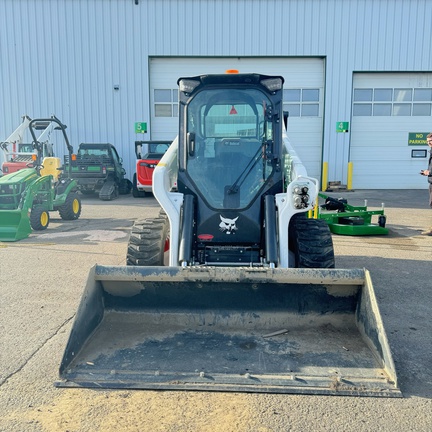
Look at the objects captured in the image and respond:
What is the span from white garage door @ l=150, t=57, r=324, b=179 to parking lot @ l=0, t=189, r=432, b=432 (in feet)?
39.9

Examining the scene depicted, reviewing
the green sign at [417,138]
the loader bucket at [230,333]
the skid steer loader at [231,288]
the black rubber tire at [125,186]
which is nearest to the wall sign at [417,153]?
the green sign at [417,138]

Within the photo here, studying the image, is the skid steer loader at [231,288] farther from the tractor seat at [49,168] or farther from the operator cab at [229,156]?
the tractor seat at [49,168]

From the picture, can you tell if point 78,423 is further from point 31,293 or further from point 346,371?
point 31,293

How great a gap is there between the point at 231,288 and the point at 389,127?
1742cm

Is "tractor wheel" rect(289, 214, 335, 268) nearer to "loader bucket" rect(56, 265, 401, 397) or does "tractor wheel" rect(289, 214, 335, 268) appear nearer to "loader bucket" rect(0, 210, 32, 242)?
"loader bucket" rect(56, 265, 401, 397)

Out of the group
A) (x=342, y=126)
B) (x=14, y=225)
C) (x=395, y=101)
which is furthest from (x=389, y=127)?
(x=14, y=225)

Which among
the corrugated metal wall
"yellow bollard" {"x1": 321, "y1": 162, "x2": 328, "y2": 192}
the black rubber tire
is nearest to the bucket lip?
the black rubber tire

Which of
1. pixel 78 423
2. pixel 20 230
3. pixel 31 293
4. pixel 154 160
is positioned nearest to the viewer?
pixel 78 423

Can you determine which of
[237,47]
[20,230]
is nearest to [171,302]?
[20,230]

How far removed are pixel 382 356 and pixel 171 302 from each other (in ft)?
5.77

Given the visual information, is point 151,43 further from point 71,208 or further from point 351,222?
point 351,222

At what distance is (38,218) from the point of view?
9367 millimetres

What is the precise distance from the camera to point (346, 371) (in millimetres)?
3164

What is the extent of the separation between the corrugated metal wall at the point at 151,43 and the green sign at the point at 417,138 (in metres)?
2.73
